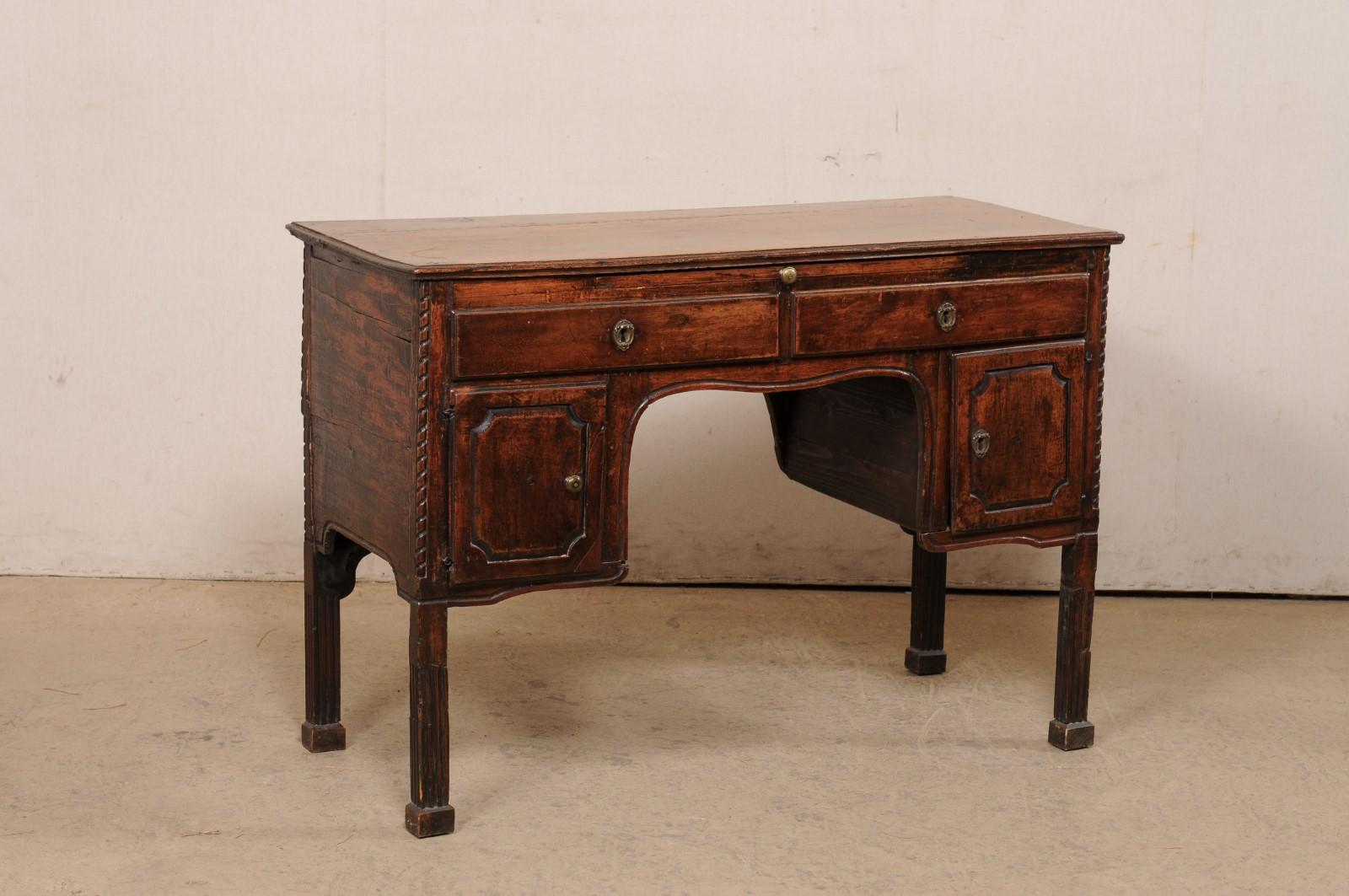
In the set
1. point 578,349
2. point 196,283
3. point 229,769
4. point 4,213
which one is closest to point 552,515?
point 578,349

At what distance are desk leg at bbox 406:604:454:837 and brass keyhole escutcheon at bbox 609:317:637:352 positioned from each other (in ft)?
1.91

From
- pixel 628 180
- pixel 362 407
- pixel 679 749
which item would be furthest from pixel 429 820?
pixel 628 180

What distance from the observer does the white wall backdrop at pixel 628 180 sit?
5059 mm

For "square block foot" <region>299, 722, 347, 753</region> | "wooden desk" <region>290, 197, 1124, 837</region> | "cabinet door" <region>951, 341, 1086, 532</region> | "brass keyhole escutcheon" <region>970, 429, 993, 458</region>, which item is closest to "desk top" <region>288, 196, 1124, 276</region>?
"wooden desk" <region>290, 197, 1124, 837</region>

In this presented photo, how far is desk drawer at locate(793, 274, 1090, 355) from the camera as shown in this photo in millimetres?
3816

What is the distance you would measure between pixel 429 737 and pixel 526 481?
517 mm

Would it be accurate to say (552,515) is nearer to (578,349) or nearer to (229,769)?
(578,349)

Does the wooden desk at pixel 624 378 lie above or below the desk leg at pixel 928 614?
above

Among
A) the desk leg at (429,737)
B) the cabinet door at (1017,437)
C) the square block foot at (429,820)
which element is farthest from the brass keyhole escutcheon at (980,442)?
the square block foot at (429,820)

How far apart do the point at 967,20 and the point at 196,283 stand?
82.3 inches

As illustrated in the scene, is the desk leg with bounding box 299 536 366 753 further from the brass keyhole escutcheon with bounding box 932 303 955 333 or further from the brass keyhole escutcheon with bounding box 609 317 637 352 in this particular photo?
the brass keyhole escutcheon with bounding box 932 303 955 333

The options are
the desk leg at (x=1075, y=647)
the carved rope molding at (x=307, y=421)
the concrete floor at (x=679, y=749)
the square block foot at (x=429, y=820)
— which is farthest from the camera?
the desk leg at (x=1075, y=647)

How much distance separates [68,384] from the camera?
205 inches

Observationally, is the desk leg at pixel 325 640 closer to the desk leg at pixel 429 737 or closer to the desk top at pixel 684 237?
the desk leg at pixel 429 737
